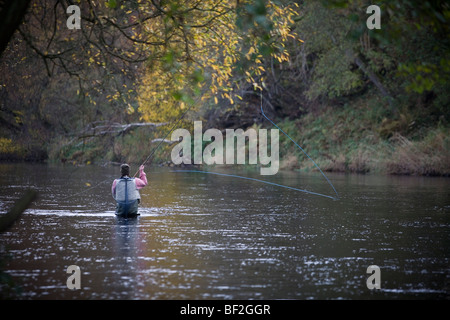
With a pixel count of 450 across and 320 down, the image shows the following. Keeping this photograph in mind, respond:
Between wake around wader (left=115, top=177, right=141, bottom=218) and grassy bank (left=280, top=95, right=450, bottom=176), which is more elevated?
grassy bank (left=280, top=95, right=450, bottom=176)

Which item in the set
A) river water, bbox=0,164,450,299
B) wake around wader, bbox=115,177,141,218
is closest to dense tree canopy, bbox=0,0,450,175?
wake around wader, bbox=115,177,141,218

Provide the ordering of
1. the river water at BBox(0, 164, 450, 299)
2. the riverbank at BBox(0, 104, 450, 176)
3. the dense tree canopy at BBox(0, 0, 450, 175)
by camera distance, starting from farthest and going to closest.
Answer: the riverbank at BBox(0, 104, 450, 176) < the dense tree canopy at BBox(0, 0, 450, 175) < the river water at BBox(0, 164, 450, 299)

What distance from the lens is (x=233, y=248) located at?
31.2ft

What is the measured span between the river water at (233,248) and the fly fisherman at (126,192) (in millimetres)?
337

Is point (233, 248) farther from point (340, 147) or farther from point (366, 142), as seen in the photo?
point (340, 147)

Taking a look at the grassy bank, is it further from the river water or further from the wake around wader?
the wake around wader

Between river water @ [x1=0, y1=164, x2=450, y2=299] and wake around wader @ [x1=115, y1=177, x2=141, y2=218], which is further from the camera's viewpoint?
wake around wader @ [x1=115, y1=177, x2=141, y2=218]

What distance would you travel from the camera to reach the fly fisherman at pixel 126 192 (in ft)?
41.4

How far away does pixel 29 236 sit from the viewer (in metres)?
10.4

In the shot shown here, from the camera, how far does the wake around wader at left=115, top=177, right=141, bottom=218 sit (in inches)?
496

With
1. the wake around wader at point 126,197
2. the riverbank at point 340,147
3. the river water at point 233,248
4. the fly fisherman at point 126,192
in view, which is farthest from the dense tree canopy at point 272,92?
the river water at point 233,248

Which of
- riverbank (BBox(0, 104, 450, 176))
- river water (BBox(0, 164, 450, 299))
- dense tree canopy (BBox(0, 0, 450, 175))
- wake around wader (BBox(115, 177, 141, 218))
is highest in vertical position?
dense tree canopy (BBox(0, 0, 450, 175))

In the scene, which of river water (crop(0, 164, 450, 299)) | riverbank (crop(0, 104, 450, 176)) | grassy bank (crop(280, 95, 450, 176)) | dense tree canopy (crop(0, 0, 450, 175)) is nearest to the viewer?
river water (crop(0, 164, 450, 299))

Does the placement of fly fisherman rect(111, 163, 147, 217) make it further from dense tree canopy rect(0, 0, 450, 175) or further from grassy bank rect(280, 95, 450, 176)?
grassy bank rect(280, 95, 450, 176)
